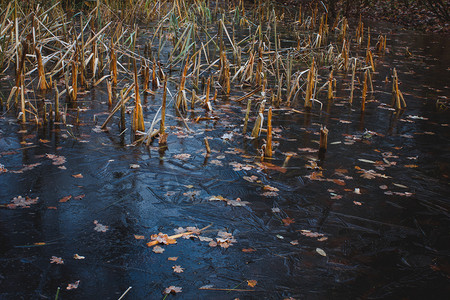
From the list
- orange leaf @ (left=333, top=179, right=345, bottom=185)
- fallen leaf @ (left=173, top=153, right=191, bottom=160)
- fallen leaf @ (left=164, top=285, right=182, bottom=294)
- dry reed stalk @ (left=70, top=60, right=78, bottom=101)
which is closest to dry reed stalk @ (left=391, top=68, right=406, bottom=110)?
orange leaf @ (left=333, top=179, right=345, bottom=185)

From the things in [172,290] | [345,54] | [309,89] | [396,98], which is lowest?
[172,290]

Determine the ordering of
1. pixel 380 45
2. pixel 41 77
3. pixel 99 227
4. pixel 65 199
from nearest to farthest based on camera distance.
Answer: pixel 99 227
pixel 65 199
pixel 41 77
pixel 380 45

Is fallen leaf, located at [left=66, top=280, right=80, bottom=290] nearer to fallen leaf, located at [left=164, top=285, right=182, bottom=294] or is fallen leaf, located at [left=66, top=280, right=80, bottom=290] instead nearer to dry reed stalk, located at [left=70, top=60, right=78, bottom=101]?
fallen leaf, located at [left=164, top=285, right=182, bottom=294]

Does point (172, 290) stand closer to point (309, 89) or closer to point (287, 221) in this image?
point (287, 221)

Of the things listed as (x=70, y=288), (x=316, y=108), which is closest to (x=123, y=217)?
(x=70, y=288)

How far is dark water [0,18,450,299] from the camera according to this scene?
338cm

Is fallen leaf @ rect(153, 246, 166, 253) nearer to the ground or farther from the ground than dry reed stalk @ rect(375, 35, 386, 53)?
nearer to the ground

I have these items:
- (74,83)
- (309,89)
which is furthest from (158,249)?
(309,89)

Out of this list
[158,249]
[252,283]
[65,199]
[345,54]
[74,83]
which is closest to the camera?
[252,283]

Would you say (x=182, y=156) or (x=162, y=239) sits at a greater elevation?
(x=182, y=156)

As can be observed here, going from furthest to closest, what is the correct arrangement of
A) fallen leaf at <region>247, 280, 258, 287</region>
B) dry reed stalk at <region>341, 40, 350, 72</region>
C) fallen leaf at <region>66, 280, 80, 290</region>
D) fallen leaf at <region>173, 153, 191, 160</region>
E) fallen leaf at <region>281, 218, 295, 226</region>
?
dry reed stalk at <region>341, 40, 350, 72</region>, fallen leaf at <region>173, 153, 191, 160</region>, fallen leaf at <region>281, 218, 295, 226</region>, fallen leaf at <region>247, 280, 258, 287</region>, fallen leaf at <region>66, 280, 80, 290</region>

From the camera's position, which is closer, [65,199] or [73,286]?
[73,286]

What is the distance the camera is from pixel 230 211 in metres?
4.36

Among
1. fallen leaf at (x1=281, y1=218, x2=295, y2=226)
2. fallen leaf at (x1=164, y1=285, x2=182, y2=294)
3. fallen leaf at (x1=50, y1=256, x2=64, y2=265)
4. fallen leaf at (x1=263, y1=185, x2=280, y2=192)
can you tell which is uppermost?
fallen leaf at (x1=263, y1=185, x2=280, y2=192)
